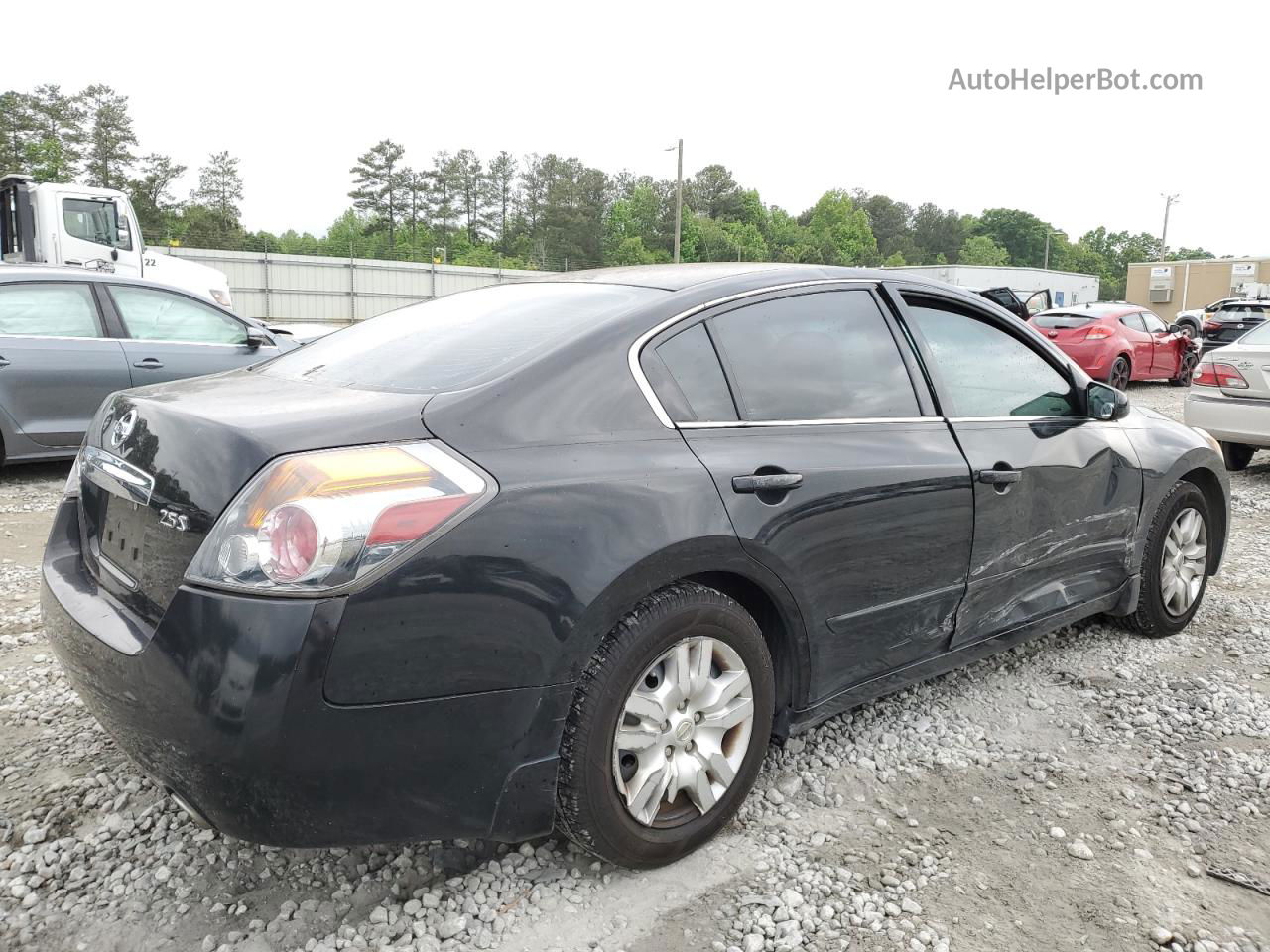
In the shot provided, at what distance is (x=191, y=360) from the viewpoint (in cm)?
741

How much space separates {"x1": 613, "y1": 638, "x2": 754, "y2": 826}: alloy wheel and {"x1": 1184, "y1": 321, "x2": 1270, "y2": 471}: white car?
22.6ft

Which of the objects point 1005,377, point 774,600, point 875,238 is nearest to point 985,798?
point 774,600

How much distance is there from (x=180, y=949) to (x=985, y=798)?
2076 mm

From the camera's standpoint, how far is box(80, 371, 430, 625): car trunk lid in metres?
1.99

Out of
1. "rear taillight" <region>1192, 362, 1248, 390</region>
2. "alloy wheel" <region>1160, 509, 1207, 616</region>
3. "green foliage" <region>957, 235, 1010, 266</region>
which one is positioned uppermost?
"green foliage" <region>957, 235, 1010, 266</region>

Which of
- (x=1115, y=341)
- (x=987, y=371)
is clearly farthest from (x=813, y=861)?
(x=1115, y=341)

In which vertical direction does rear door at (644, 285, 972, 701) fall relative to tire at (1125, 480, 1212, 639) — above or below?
above

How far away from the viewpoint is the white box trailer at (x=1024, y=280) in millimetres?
40094

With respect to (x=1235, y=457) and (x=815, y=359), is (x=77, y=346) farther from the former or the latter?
(x=1235, y=457)

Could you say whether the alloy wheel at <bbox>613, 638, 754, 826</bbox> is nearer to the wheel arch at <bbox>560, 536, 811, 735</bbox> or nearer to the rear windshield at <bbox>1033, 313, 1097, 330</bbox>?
the wheel arch at <bbox>560, 536, 811, 735</bbox>

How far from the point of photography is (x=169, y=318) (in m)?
7.48

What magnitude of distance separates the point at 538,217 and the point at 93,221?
224ft

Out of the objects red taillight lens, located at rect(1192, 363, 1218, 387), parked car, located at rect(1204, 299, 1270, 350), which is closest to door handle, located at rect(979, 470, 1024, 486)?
red taillight lens, located at rect(1192, 363, 1218, 387)

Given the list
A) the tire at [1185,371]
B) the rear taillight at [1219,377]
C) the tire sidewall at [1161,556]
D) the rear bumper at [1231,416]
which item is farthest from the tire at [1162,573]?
the tire at [1185,371]
